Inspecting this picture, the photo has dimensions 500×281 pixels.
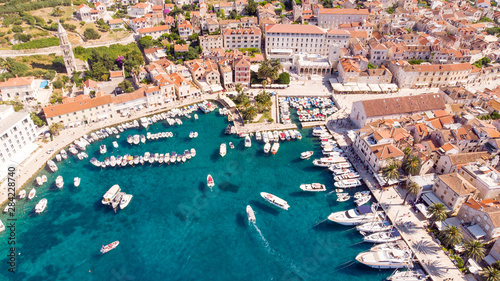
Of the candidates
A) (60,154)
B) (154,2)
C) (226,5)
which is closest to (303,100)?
(60,154)

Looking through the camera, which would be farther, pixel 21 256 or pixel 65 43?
pixel 65 43

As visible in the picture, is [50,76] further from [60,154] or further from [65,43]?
[60,154]

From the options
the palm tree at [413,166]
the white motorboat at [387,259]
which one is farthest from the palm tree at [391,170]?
the white motorboat at [387,259]

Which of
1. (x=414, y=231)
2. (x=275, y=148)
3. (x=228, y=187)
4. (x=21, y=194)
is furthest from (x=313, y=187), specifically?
(x=21, y=194)

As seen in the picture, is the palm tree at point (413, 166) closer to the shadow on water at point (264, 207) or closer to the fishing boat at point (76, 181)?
the shadow on water at point (264, 207)

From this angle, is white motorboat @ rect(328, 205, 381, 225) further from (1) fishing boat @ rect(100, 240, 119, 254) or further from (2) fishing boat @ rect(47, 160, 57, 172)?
(2) fishing boat @ rect(47, 160, 57, 172)

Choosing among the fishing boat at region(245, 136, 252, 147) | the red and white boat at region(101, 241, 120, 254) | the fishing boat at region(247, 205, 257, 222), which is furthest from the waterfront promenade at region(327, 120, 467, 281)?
the red and white boat at region(101, 241, 120, 254)
